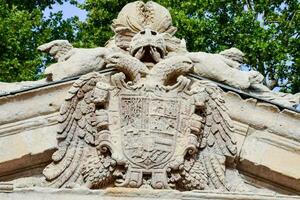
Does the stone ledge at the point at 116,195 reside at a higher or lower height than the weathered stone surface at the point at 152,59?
lower

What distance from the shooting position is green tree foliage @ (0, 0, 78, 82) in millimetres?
19234

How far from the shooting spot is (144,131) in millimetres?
8070

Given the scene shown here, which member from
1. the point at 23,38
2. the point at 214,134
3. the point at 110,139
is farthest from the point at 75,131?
the point at 23,38

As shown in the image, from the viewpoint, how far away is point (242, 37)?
20.8 meters

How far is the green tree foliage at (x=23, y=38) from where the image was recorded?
63.1 feet

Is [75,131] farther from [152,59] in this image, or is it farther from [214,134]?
[214,134]

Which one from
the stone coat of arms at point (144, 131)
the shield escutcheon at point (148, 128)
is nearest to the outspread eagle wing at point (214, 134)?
the stone coat of arms at point (144, 131)

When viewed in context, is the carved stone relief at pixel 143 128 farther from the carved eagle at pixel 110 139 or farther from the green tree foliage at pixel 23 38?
the green tree foliage at pixel 23 38

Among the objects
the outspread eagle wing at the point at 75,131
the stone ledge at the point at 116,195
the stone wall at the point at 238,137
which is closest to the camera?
the stone ledge at the point at 116,195

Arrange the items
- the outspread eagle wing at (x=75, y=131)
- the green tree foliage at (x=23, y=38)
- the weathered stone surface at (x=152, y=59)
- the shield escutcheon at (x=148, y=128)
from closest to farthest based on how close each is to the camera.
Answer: the shield escutcheon at (x=148, y=128) → the outspread eagle wing at (x=75, y=131) → the weathered stone surface at (x=152, y=59) → the green tree foliage at (x=23, y=38)

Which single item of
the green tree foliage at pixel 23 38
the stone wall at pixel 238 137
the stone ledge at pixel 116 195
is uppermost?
the green tree foliage at pixel 23 38

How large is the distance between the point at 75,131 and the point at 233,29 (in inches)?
526

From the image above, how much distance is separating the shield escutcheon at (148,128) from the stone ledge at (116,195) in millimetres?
286

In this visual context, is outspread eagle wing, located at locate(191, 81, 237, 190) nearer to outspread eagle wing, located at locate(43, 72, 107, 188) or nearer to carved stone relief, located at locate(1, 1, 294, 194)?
carved stone relief, located at locate(1, 1, 294, 194)
